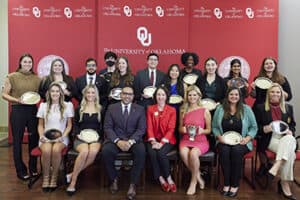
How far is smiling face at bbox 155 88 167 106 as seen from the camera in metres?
4.21

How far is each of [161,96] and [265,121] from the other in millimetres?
1258

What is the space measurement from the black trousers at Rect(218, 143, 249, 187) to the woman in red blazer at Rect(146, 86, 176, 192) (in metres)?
0.60

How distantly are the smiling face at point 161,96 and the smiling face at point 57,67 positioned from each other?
130 centimetres

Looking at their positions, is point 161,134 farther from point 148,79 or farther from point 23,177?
point 23,177

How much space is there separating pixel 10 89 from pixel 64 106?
0.70 metres

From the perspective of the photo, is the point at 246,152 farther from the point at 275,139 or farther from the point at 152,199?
the point at 152,199

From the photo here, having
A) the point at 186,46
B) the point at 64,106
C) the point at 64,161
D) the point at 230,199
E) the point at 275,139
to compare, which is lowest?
the point at 230,199

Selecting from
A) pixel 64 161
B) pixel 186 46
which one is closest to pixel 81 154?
pixel 64 161

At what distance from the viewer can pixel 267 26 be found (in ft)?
20.0

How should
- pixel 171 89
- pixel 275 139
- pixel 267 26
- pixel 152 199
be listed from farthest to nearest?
1. pixel 267 26
2. pixel 171 89
3. pixel 275 139
4. pixel 152 199

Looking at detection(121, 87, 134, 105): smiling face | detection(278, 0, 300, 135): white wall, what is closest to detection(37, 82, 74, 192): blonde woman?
detection(121, 87, 134, 105): smiling face

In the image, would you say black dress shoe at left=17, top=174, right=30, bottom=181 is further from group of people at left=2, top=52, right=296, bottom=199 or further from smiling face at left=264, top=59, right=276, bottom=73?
smiling face at left=264, top=59, right=276, bottom=73

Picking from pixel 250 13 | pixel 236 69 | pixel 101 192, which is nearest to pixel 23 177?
pixel 101 192

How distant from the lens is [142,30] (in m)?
6.11
